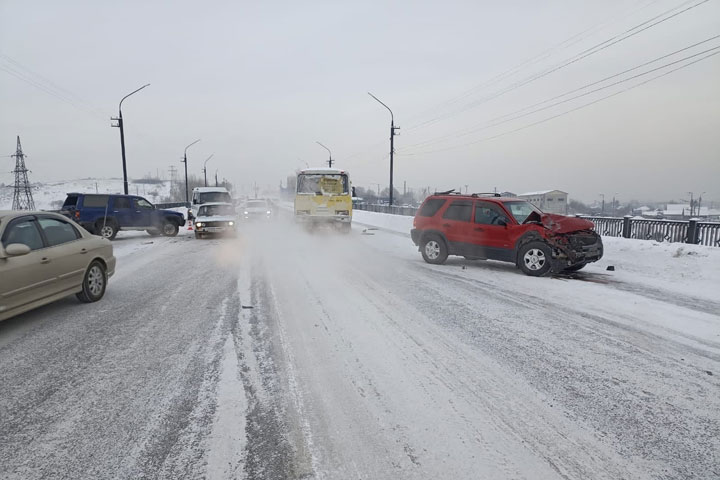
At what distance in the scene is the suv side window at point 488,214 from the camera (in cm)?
958

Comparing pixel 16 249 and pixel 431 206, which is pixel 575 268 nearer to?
pixel 431 206

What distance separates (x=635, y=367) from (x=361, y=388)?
2.92 meters

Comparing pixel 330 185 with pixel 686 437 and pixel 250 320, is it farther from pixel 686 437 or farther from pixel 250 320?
pixel 686 437

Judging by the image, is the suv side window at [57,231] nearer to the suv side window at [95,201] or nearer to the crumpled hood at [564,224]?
the crumpled hood at [564,224]

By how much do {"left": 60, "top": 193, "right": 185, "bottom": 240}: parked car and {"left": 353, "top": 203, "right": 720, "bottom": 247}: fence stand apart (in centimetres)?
1884

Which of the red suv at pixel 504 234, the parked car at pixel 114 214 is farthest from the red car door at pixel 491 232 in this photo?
the parked car at pixel 114 214

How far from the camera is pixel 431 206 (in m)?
11.0

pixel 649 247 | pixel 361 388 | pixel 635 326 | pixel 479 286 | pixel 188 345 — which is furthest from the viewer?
pixel 649 247

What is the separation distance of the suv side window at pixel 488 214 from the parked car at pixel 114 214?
13.5m

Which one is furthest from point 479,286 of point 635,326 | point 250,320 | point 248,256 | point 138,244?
point 138,244

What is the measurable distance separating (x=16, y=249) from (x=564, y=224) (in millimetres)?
9872

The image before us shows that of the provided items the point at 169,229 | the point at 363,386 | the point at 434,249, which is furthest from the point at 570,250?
the point at 169,229

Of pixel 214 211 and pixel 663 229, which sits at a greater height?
pixel 214 211

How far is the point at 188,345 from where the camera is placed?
4.72 m
